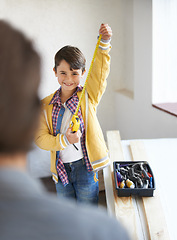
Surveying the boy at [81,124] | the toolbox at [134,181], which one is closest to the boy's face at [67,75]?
the boy at [81,124]

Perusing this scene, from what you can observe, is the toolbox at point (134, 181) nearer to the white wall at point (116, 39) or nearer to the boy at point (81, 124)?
the boy at point (81, 124)

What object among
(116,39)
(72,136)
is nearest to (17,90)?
Result: (72,136)

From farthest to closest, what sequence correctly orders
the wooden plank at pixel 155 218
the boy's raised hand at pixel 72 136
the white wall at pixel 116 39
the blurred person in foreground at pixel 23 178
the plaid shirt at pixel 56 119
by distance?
the white wall at pixel 116 39 < the plaid shirt at pixel 56 119 < the boy's raised hand at pixel 72 136 < the wooden plank at pixel 155 218 < the blurred person in foreground at pixel 23 178

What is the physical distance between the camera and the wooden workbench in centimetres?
101

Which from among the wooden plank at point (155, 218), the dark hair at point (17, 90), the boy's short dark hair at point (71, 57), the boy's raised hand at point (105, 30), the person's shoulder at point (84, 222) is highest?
the boy's raised hand at point (105, 30)

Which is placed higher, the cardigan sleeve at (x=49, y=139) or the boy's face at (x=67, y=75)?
the boy's face at (x=67, y=75)

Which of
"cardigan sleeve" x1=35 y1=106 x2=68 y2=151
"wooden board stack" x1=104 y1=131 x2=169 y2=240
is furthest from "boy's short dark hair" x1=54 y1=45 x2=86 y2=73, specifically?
"wooden board stack" x1=104 y1=131 x2=169 y2=240

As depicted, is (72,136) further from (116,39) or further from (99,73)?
(116,39)

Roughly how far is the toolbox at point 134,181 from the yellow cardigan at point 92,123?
11cm

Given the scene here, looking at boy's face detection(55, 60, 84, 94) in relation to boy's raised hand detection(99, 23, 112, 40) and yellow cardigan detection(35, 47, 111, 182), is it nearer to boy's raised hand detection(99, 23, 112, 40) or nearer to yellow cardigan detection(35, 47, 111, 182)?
yellow cardigan detection(35, 47, 111, 182)

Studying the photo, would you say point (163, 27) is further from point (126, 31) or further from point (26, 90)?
point (26, 90)

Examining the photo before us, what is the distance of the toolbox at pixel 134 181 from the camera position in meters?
1.18

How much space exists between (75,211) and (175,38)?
87.0 inches

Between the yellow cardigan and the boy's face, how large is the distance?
6cm
